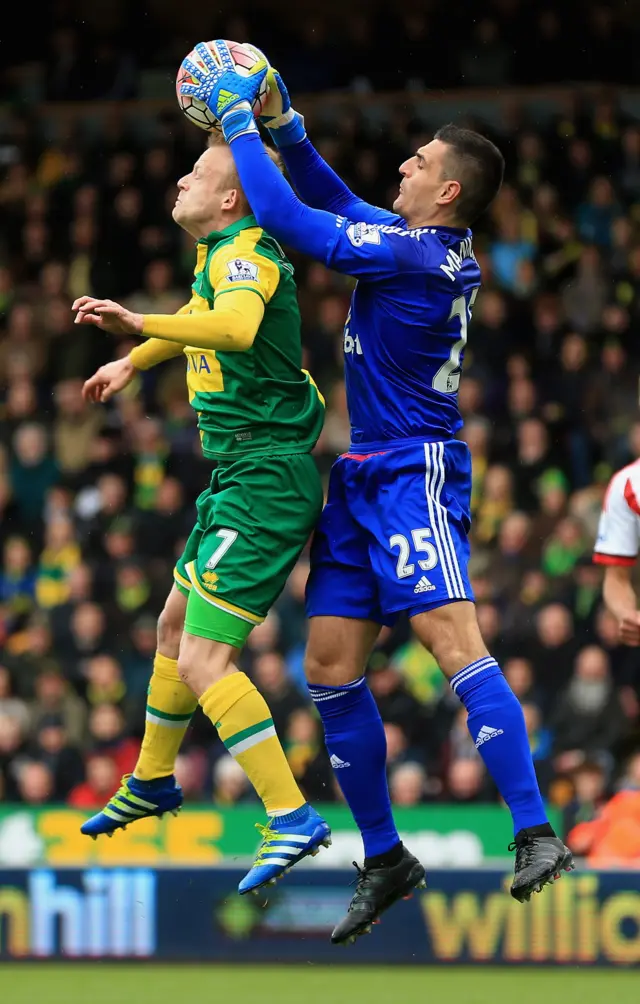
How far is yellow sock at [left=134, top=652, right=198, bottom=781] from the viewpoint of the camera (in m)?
6.24

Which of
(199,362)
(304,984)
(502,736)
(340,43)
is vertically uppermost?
(340,43)

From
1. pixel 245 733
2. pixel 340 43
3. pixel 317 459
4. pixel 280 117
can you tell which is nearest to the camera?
pixel 245 733

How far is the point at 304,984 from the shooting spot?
10375 millimetres

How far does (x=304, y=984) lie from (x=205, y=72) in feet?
19.9

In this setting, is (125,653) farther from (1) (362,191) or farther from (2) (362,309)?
(2) (362,309)

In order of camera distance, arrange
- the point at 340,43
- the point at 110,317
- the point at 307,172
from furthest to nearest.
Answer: the point at 340,43 → the point at 307,172 → the point at 110,317

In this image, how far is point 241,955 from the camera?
431 inches

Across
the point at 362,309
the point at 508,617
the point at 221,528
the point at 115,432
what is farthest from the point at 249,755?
the point at 115,432

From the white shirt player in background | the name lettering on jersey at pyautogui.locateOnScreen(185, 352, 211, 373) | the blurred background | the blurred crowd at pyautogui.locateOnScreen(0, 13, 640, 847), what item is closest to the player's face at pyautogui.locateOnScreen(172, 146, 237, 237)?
the name lettering on jersey at pyautogui.locateOnScreen(185, 352, 211, 373)

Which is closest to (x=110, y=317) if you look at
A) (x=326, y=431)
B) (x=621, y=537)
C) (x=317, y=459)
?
(x=621, y=537)

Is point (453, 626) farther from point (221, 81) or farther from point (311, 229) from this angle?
point (221, 81)

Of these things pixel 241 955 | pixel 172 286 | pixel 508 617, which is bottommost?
pixel 241 955

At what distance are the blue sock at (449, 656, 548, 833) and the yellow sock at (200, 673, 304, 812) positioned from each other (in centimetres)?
63

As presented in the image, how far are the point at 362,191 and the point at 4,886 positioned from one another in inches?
235
